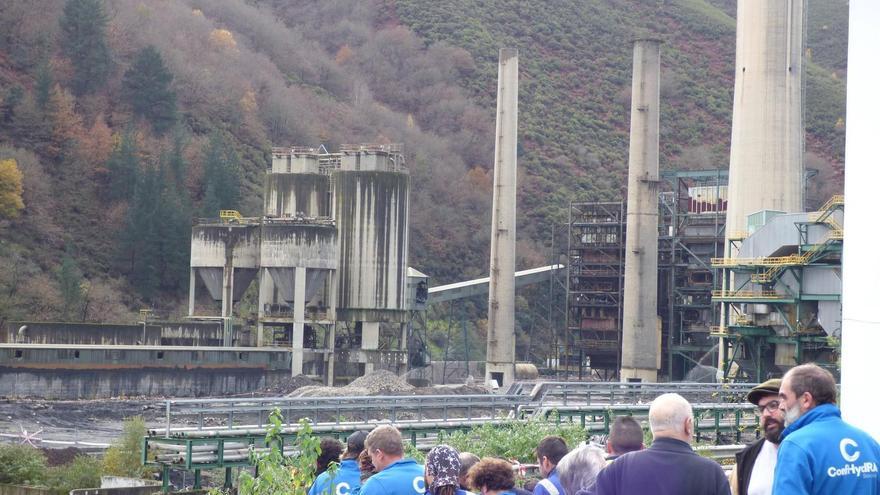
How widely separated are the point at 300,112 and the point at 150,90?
1964cm

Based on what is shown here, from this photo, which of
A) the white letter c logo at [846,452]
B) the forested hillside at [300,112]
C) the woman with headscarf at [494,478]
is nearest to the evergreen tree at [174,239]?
the forested hillside at [300,112]

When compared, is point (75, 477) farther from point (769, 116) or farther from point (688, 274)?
point (688, 274)

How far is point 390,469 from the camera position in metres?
7.73

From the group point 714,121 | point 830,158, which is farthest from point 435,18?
point 830,158

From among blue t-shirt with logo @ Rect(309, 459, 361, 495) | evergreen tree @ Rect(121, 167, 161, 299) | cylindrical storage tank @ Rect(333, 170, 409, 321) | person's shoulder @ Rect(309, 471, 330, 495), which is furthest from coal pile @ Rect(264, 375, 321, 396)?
person's shoulder @ Rect(309, 471, 330, 495)

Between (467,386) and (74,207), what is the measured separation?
1243 inches

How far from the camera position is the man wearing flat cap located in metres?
6.81

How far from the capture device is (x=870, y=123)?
6.27 meters

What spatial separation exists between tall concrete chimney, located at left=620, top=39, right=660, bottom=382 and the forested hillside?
2494 centimetres

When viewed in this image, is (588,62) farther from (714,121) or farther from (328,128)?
(328,128)

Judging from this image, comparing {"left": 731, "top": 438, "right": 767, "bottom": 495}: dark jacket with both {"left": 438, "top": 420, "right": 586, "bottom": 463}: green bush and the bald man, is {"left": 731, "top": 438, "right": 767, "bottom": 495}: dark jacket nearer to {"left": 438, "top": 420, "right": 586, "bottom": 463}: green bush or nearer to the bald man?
the bald man

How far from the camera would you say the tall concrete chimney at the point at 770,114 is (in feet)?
179

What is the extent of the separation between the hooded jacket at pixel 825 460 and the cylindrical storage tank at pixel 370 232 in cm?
5314

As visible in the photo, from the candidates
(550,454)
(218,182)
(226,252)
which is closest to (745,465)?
(550,454)
